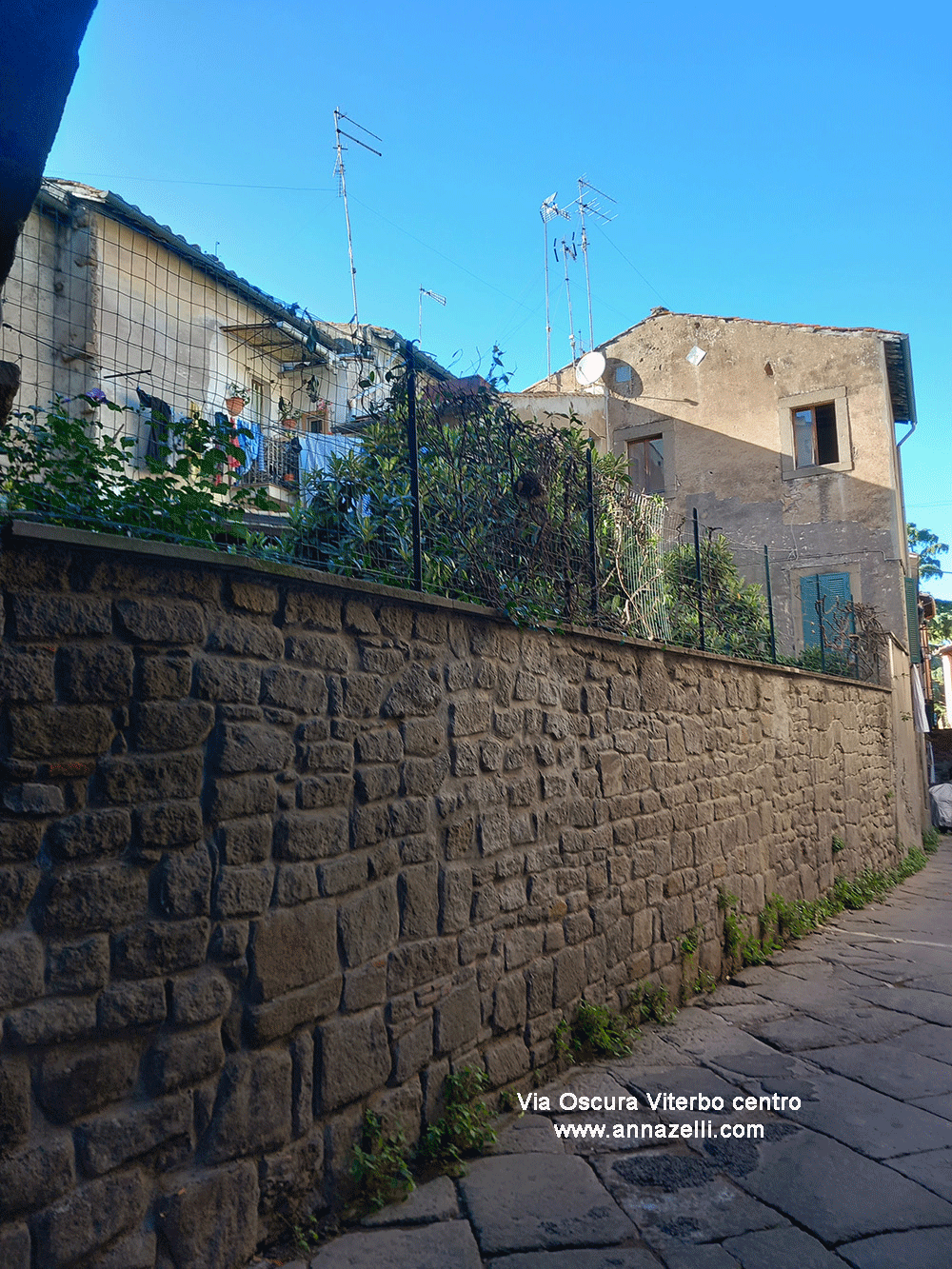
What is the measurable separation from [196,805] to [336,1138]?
1.24m

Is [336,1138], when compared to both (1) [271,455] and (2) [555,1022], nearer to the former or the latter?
(2) [555,1022]

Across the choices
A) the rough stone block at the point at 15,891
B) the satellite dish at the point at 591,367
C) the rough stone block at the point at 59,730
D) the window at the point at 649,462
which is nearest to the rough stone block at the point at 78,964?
the rough stone block at the point at 15,891

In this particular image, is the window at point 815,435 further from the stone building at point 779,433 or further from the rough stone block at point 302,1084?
the rough stone block at point 302,1084

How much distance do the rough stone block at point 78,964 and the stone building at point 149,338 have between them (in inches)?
56.6

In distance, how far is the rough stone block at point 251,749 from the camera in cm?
261

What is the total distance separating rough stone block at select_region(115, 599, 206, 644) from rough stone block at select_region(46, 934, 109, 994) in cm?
78

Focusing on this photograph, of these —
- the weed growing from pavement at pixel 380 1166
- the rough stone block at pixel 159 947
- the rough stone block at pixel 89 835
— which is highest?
the rough stone block at pixel 89 835

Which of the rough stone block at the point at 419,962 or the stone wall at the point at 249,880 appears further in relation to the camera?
the rough stone block at the point at 419,962

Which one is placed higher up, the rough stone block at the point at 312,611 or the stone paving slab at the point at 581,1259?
the rough stone block at the point at 312,611

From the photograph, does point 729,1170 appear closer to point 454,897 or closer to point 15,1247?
point 454,897

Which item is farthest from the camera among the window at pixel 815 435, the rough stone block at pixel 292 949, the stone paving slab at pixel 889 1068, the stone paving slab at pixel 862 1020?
the window at pixel 815 435

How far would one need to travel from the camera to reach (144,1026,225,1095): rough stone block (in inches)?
91.7

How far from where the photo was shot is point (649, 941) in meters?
4.95

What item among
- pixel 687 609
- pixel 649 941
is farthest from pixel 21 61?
pixel 687 609
